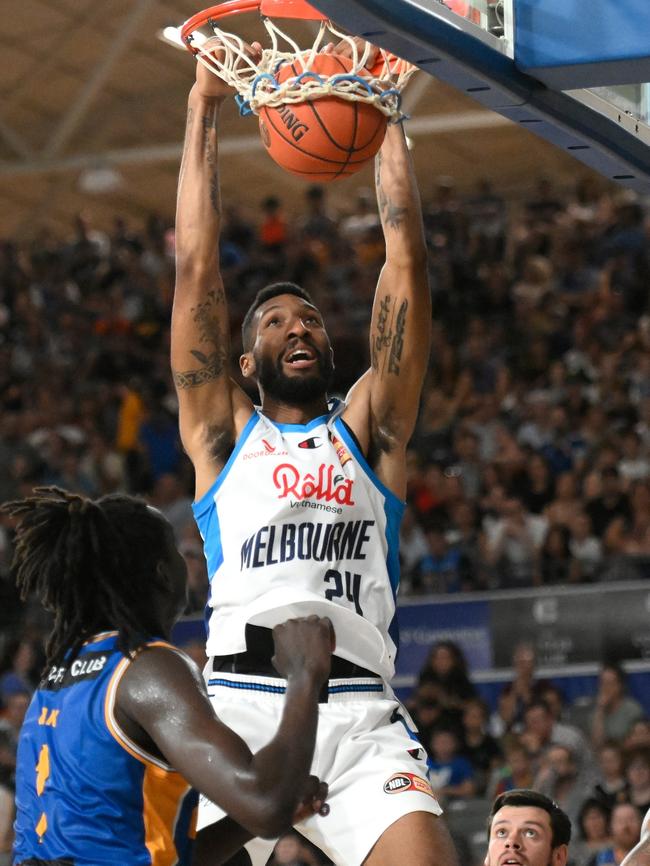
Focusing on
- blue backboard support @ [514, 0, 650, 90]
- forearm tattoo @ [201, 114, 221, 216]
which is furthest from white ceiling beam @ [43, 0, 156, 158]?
blue backboard support @ [514, 0, 650, 90]

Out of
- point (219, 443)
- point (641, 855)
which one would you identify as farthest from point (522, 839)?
point (219, 443)

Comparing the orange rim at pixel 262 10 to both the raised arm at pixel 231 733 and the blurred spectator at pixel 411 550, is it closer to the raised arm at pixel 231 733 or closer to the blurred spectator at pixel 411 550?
the raised arm at pixel 231 733

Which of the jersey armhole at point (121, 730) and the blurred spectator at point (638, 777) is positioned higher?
the blurred spectator at point (638, 777)

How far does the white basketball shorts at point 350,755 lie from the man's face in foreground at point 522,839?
2.04ft

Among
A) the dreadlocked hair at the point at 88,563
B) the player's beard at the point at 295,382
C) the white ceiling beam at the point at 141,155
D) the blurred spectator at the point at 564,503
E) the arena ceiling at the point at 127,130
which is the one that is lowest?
the dreadlocked hair at the point at 88,563

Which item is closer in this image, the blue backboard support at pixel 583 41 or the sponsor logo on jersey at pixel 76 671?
the sponsor logo on jersey at pixel 76 671

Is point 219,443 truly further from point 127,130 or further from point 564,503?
point 127,130

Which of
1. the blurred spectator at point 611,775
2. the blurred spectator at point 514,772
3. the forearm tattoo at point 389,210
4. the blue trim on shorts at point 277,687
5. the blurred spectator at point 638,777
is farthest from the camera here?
the blurred spectator at point 514,772

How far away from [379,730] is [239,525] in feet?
2.47

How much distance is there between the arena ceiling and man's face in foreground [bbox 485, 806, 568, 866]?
987 cm

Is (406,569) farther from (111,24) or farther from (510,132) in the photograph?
(510,132)

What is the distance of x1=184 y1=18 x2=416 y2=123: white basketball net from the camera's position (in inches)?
176

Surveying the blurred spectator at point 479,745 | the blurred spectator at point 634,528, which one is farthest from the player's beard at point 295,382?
the blurred spectator at point 634,528

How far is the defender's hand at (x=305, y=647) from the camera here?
307 cm
